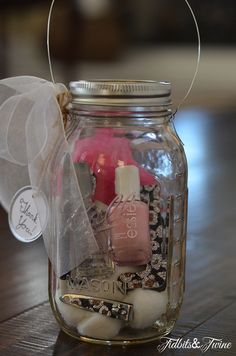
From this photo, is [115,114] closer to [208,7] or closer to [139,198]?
[139,198]

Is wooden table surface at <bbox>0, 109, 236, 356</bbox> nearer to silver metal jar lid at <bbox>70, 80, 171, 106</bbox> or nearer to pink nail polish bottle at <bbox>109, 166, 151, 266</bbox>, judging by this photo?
pink nail polish bottle at <bbox>109, 166, 151, 266</bbox>

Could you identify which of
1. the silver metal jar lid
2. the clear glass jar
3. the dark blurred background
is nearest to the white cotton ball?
the clear glass jar

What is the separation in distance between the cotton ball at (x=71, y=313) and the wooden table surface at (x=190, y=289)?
1cm

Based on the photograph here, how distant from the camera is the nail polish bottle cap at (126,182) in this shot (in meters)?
0.57

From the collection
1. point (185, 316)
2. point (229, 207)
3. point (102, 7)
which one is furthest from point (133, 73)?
point (185, 316)

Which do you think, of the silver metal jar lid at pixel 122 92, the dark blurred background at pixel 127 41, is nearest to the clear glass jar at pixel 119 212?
the silver metal jar lid at pixel 122 92

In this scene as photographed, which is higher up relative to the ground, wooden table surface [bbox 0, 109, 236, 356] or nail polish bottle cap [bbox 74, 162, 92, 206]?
nail polish bottle cap [bbox 74, 162, 92, 206]

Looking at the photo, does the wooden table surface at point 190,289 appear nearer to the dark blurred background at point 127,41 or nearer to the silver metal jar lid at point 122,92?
the silver metal jar lid at point 122,92

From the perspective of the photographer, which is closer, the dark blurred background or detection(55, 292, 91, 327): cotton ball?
detection(55, 292, 91, 327): cotton ball

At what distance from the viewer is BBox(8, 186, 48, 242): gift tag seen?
61 centimetres

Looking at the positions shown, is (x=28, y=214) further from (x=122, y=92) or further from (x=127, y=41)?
(x=127, y=41)

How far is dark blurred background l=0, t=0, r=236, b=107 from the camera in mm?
4223

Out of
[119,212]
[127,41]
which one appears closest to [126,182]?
[119,212]


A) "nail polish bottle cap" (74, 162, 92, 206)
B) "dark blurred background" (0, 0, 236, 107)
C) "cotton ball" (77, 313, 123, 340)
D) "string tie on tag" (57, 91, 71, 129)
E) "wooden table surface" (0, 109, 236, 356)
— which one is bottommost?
"dark blurred background" (0, 0, 236, 107)
